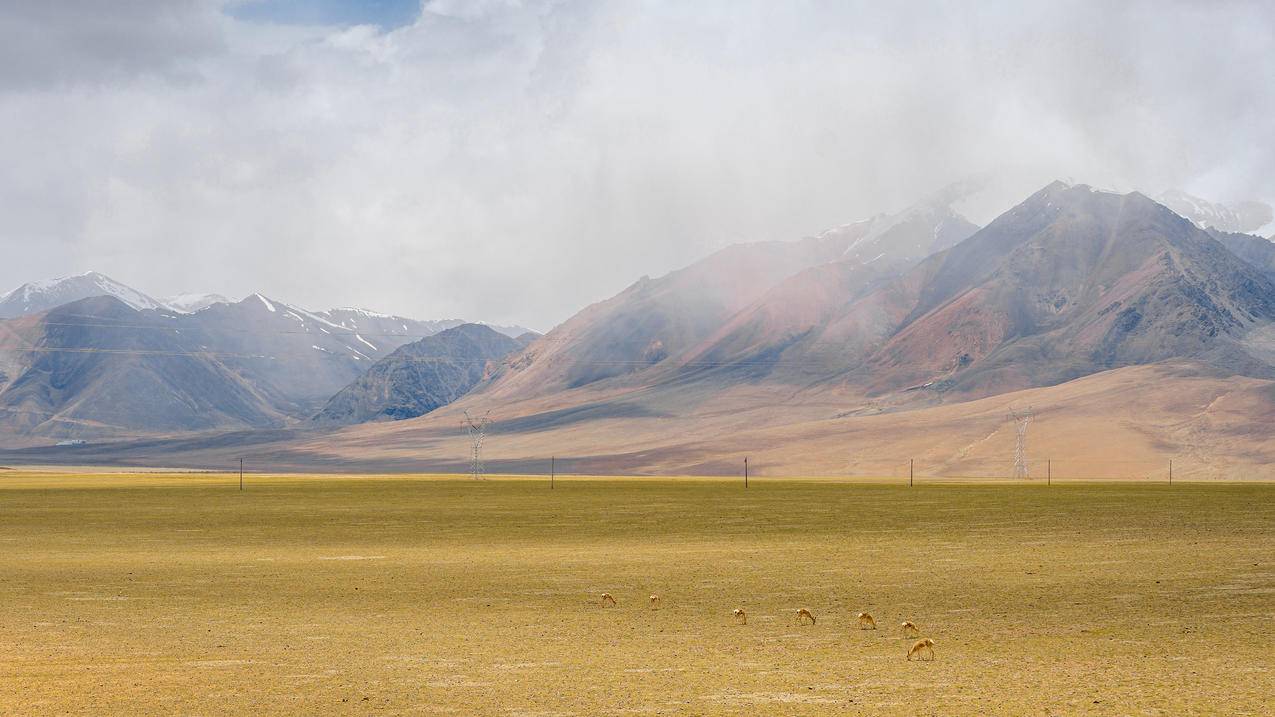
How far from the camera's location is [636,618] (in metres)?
25.8

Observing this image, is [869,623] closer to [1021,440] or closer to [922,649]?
[922,649]

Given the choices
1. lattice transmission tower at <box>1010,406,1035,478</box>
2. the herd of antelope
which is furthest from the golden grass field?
lattice transmission tower at <box>1010,406,1035,478</box>

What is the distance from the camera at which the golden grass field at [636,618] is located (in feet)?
58.1

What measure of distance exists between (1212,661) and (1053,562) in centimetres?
1709

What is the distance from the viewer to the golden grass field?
17.7m

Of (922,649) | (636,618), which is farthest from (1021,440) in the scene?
(922,649)

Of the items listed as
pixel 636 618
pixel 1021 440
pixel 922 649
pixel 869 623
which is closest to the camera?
pixel 922 649

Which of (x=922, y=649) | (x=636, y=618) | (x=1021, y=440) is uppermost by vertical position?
(x=922, y=649)

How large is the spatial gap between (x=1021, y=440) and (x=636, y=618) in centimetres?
15118

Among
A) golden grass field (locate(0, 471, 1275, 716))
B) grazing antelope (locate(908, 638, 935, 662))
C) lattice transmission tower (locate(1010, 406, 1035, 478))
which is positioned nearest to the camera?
golden grass field (locate(0, 471, 1275, 716))

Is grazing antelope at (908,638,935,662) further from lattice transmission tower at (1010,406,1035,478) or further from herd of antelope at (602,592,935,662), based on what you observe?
lattice transmission tower at (1010,406,1035,478)

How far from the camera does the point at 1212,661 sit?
66.4 ft

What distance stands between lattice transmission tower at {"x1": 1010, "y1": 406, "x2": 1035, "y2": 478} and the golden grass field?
97.6 m

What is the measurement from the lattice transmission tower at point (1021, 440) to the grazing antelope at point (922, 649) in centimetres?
13173
